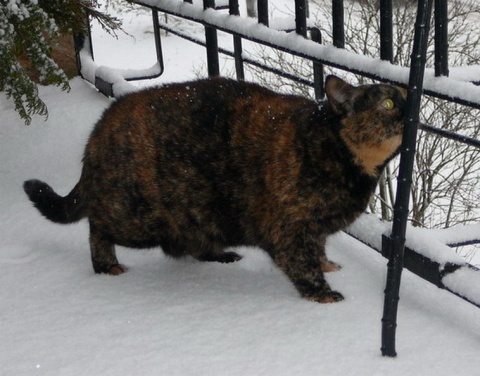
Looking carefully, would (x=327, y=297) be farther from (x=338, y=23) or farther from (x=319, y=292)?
(x=338, y=23)

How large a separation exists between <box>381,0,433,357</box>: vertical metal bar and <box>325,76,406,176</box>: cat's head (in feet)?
2.23

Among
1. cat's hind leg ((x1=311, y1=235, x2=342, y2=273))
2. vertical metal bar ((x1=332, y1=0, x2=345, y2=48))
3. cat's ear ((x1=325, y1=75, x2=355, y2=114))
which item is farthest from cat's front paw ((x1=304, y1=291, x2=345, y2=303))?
vertical metal bar ((x1=332, y1=0, x2=345, y2=48))

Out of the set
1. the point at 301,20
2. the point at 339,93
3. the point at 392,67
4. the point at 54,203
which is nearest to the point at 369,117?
the point at 339,93

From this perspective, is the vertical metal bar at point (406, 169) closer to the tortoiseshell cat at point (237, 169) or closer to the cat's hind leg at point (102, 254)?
the tortoiseshell cat at point (237, 169)

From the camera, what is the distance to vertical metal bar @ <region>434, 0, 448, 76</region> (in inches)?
113

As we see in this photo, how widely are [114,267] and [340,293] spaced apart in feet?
3.66

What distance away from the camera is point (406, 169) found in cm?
238

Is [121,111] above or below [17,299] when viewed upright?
above

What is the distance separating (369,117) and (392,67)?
263mm

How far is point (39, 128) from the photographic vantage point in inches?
215

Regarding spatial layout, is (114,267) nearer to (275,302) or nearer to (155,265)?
(155,265)

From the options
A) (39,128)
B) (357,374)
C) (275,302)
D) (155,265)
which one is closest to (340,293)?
(275,302)

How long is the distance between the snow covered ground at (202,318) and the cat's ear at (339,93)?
797 millimetres

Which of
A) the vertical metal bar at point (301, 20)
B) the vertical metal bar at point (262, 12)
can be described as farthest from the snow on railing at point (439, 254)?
the vertical metal bar at point (262, 12)
